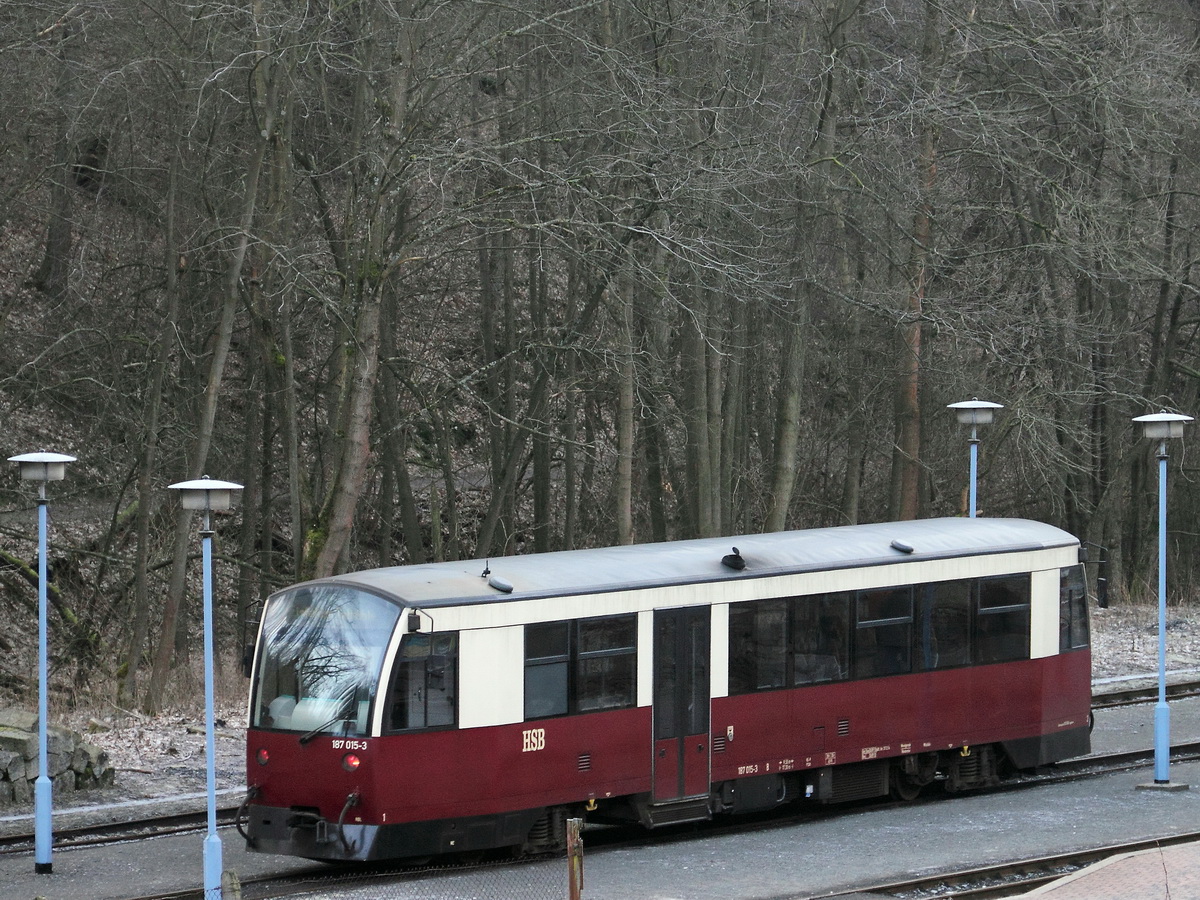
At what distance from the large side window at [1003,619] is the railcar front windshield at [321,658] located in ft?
21.9

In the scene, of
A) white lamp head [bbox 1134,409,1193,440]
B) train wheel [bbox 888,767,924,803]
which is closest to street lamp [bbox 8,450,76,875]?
train wheel [bbox 888,767,924,803]

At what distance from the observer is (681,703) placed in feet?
45.8

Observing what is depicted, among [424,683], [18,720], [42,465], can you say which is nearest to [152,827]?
[18,720]

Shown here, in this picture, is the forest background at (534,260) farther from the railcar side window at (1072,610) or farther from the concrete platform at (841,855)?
the concrete platform at (841,855)

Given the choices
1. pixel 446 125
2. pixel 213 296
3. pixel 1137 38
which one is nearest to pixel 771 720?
pixel 446 125

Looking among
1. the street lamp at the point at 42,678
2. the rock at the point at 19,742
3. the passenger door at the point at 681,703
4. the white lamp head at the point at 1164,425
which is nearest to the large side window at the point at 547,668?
the passenger door at the point at 681,703

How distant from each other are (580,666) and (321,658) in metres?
2.17

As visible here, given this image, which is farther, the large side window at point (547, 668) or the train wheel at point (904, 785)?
the train wheel at point (904, 785)

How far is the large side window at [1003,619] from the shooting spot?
53.0 ft

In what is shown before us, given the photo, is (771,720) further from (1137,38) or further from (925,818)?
(1137,38)

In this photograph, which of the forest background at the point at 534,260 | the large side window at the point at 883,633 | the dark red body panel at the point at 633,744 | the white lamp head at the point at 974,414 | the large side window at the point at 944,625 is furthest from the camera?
the white lamp head at the point at 974,414

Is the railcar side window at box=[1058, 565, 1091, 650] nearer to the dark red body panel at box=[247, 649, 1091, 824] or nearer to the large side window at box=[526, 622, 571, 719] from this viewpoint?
the dark red body panel at box=[247, 649, 1091, 824]

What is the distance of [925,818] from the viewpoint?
1527cm

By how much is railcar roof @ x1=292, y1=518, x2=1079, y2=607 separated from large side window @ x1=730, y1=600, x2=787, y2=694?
0.34m
